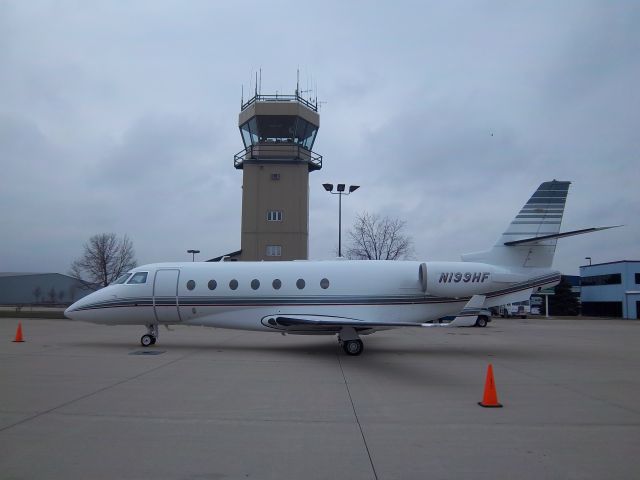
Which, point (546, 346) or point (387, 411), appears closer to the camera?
point (387, 411)

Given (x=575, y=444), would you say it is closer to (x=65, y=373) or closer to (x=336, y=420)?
(x=336, y=420)

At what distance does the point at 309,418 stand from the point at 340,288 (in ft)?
27.8

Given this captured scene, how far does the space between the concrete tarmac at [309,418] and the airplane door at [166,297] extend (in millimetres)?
2367

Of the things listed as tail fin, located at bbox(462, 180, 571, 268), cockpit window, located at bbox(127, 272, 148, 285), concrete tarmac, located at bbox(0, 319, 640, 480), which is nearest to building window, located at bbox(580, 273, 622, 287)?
tail fin, located at bbox(462, 180, 571, 268)

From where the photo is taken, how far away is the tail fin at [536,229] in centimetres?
1666

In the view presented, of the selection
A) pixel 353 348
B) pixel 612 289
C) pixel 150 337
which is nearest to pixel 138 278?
pixel 150 337

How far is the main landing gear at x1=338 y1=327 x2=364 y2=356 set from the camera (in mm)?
15117

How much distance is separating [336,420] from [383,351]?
9.45m

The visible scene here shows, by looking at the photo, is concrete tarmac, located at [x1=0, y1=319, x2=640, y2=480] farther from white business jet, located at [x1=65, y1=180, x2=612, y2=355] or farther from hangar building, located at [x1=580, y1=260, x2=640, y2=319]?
hangar building, located at [x1=580, y1=260, x2=640, y2=319]

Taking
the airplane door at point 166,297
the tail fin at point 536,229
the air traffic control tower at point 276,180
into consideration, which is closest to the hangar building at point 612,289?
the air traffic control tower at point 276,180

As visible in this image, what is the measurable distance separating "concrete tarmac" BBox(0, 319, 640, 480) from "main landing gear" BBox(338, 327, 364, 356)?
2.12 feet

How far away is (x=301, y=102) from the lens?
45031 mm

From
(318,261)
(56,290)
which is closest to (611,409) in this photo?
(318,261)

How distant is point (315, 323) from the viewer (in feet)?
47.0
